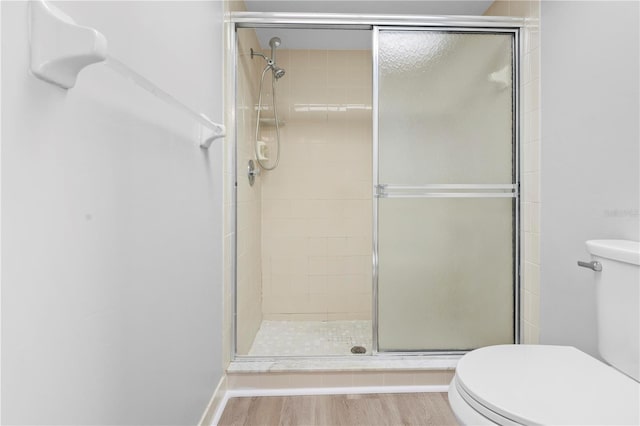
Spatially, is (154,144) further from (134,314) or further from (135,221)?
(134,314)

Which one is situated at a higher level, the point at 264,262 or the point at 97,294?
the point at 97,294

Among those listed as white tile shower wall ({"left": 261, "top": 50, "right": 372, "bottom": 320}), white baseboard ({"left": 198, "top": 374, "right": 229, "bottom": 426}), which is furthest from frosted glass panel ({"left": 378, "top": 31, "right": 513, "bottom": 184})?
white baseboard ({"left": 198, "top": 374, "right": 229, "bottom": 426})

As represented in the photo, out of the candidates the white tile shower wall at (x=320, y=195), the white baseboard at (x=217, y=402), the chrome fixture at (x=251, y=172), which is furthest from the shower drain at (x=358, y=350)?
the chrome fixture at (x=251, y=172)

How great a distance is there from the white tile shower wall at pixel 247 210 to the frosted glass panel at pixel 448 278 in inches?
29.5

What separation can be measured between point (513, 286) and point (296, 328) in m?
1.43

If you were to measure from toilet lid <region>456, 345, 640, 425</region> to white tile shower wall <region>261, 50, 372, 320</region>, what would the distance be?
5.38ft

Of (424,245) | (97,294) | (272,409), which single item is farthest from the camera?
(424,245)

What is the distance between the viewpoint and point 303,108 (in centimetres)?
276

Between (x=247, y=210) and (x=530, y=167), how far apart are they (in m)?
1.54

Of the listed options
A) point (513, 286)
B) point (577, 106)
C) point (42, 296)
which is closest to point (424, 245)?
point (513, 286)

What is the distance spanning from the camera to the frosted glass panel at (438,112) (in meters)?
1.90

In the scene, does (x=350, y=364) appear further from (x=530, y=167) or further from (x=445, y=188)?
(x=530, y=167)

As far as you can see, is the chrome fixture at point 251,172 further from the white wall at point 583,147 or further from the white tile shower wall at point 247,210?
Result: the white wall at point 583,147

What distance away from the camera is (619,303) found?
1198mm
